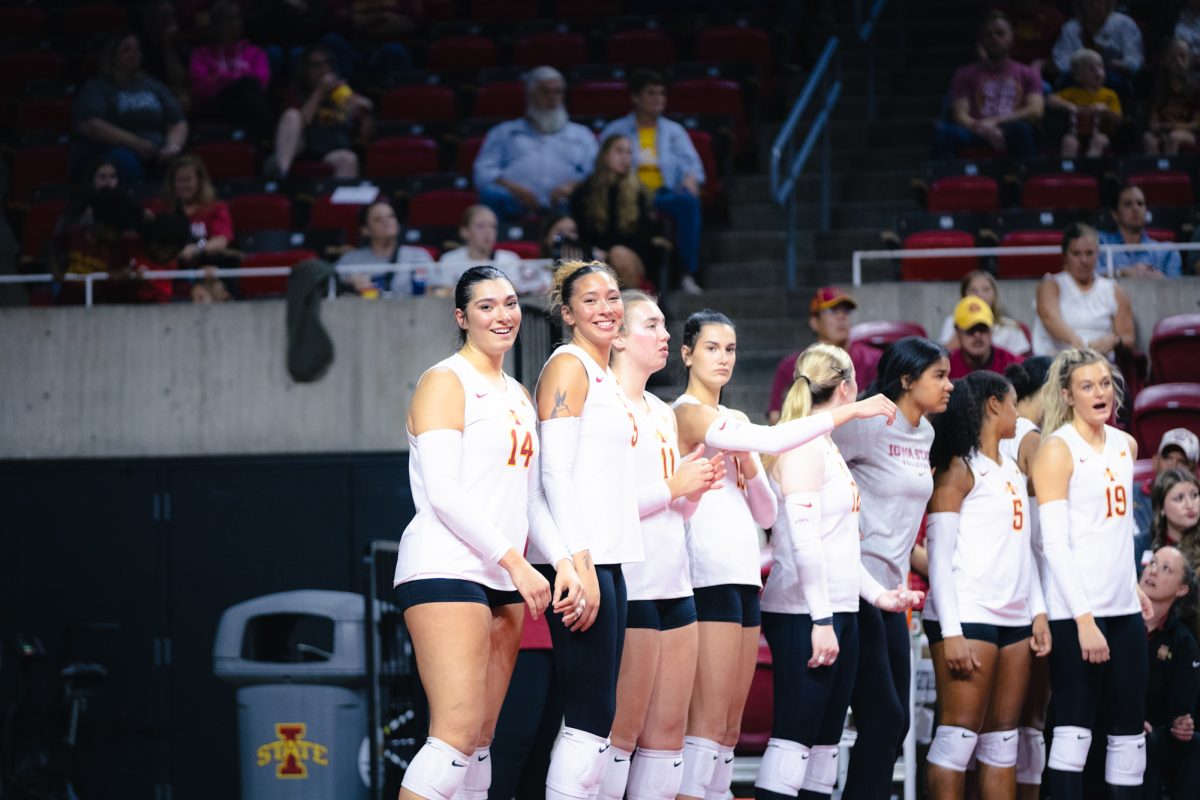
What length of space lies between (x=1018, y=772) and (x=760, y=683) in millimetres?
1257

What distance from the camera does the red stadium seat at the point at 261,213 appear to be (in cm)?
1014

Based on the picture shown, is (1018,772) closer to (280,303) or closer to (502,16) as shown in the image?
(280,303)

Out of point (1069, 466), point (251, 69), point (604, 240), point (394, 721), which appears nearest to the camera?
point (1069, 466)

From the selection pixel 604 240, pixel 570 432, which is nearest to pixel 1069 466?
pixel 570 432

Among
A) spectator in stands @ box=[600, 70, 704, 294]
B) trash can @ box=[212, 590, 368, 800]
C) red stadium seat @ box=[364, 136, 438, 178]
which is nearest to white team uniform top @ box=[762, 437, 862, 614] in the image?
trash can @ box=[212, 590, 368, 800]

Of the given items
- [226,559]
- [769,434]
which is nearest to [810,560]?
[769,434]

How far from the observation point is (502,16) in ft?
41.5

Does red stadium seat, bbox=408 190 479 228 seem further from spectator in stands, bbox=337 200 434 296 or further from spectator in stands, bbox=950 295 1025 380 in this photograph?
spectator in stands, bbox=950 295 1025 380

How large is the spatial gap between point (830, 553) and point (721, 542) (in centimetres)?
51

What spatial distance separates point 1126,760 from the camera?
558cm

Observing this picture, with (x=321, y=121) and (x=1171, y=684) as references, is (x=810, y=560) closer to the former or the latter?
(x=1171, y=684)

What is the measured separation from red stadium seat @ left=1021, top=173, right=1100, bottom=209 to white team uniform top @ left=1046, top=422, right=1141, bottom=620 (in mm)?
4042

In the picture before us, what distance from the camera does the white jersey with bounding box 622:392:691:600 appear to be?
4438 millimetres

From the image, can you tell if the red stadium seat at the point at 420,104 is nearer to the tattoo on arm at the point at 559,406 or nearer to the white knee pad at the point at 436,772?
the tattoo on arm at the point at 559,406
